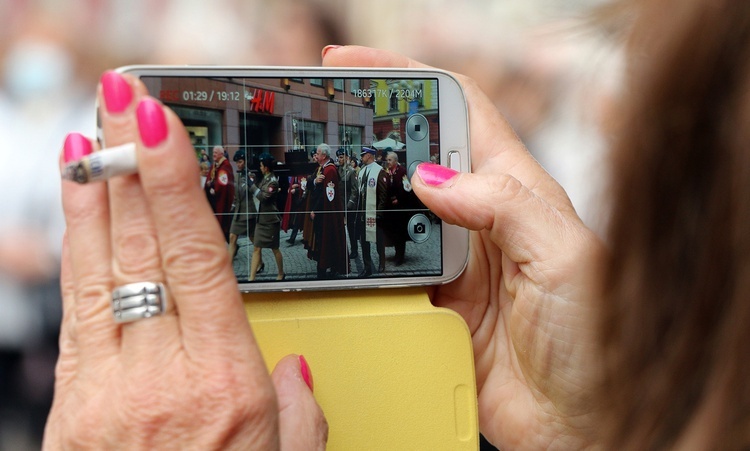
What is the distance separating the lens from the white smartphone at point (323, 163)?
0.67m

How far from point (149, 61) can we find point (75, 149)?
1.86 feet

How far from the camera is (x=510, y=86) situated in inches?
44.1

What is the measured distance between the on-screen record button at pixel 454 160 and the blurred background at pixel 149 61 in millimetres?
230

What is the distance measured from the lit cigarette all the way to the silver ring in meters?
0.09

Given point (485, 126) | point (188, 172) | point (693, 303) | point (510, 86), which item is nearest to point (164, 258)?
point (188, 172)

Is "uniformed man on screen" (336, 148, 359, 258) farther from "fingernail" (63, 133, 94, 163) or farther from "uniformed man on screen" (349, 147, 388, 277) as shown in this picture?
"fingernail" (63, 133, 94, 163)

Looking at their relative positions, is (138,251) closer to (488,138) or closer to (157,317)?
(157,317)

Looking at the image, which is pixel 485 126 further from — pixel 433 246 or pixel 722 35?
pixel 722 35

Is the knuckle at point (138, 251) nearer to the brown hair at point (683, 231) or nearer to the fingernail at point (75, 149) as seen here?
the fingernail at point (75, 149)

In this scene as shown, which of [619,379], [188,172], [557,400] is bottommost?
[557,400]

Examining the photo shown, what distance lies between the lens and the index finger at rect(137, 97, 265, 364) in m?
0.43

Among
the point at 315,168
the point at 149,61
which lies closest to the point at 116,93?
the point at 315,168

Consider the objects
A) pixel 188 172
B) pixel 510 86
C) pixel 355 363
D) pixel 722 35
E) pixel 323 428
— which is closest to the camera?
pixel 722 35

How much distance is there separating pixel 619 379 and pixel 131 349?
35 centimetres
